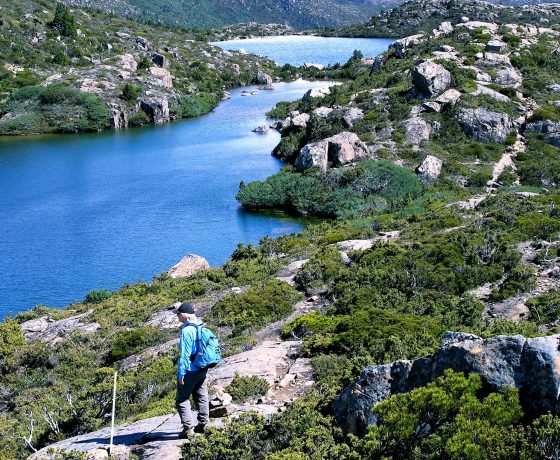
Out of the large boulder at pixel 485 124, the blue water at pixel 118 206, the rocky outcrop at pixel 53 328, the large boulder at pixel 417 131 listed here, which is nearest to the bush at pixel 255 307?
the rocky outcrop at pixel 53 328

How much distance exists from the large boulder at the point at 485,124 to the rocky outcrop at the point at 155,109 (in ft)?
157

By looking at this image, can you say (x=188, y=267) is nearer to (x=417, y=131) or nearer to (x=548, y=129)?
(x=417, y=131)

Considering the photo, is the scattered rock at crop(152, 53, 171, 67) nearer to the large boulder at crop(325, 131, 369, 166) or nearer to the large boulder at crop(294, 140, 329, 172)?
the large boulder at crop(294, 140, 329, 172)

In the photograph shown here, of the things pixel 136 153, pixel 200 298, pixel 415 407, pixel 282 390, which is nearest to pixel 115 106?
pixel 136 153

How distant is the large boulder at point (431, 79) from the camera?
6681cm

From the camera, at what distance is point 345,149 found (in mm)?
58781

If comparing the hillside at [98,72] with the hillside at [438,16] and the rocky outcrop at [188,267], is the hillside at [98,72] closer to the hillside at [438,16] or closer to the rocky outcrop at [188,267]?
the hillside at [438,16]

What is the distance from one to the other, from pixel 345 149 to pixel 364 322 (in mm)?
40727

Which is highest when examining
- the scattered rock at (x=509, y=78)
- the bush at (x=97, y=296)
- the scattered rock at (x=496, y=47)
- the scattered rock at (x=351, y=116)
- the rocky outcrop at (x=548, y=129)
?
the scattered rock at (x=496, y=47)

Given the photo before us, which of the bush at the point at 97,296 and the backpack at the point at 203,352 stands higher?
the backpack at the point at 203,352

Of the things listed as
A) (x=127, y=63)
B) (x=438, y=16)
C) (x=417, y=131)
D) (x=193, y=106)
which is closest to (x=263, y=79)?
(x=127, y=63)

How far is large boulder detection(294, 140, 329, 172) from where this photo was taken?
59.1 metres

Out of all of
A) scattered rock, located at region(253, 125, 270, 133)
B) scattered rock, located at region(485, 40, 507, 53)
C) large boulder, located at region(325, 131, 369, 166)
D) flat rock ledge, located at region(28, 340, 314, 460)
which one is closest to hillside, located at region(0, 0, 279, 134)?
scattered rock, located at region(253, 125, 270, 133)

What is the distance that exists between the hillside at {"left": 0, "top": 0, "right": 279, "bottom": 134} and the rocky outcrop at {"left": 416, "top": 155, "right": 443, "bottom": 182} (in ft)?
165
